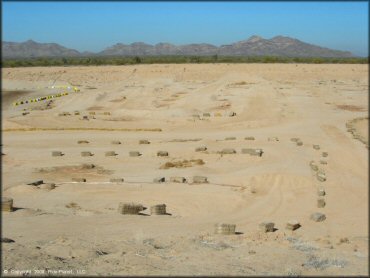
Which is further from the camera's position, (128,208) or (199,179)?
(199,179)

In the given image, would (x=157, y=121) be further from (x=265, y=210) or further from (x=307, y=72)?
(x=307, y=72)

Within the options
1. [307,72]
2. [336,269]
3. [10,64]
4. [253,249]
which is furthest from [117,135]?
[10,64]

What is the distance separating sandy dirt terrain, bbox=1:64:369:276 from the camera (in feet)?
31.7

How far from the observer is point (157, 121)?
30.8 metres

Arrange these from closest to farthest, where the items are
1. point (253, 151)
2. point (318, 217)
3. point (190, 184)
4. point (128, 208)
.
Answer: point (318, 217), point (128, 208), point (190, 184), point (253, 151)

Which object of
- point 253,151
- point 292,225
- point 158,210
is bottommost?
point 158,210

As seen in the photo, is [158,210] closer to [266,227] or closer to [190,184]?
[266,227]

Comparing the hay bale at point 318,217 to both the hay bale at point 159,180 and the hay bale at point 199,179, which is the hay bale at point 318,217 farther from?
A: the hay bale at point 159,180

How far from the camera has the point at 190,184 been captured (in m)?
16.8

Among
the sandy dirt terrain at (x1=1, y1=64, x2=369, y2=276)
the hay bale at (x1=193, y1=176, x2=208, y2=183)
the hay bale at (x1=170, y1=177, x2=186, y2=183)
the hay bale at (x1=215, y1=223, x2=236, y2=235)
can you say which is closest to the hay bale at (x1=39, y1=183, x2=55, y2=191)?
the sandy dirt terrain at (x1=1, y1=64, x2=369, y2=276)

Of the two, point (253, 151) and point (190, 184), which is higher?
point (253, 151)

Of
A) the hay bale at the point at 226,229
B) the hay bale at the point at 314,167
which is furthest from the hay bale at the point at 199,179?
the hay bale at the point at 226,229

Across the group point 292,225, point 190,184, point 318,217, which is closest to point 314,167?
point 190,184

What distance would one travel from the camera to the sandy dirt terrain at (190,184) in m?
9.66
